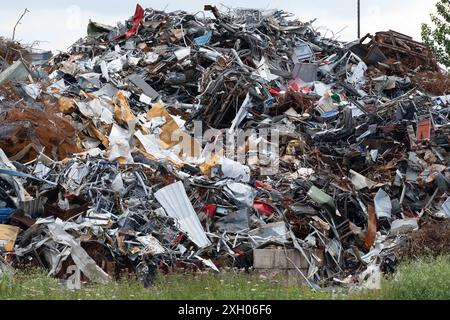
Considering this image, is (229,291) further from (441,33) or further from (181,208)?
(441,33)

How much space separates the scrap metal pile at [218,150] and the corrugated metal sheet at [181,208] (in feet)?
0.07

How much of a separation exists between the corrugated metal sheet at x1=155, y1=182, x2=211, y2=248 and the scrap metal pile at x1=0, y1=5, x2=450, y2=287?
20 mm

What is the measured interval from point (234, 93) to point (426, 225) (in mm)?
5415

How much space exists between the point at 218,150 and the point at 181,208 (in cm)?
306

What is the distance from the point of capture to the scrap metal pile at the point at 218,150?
10.6 m

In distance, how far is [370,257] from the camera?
37.2 feet

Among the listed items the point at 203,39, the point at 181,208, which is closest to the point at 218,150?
the point at 181,208

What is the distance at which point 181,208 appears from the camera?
11.2 metres

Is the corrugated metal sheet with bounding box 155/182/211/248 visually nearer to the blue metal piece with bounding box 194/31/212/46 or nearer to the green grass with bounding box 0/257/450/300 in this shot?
the green grass with bounding box 0/257/450/300

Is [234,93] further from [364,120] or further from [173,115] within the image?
[364,120]

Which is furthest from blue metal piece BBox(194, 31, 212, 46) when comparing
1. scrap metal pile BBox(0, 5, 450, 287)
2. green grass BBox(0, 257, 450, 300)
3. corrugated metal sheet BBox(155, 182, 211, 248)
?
green grass BBox(0, 257, 450, 300)

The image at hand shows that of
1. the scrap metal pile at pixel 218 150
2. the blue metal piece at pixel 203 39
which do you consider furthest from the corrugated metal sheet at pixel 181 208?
the blue metal piece at pixel 203 39

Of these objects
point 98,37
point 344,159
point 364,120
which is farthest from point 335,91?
point 98,37
